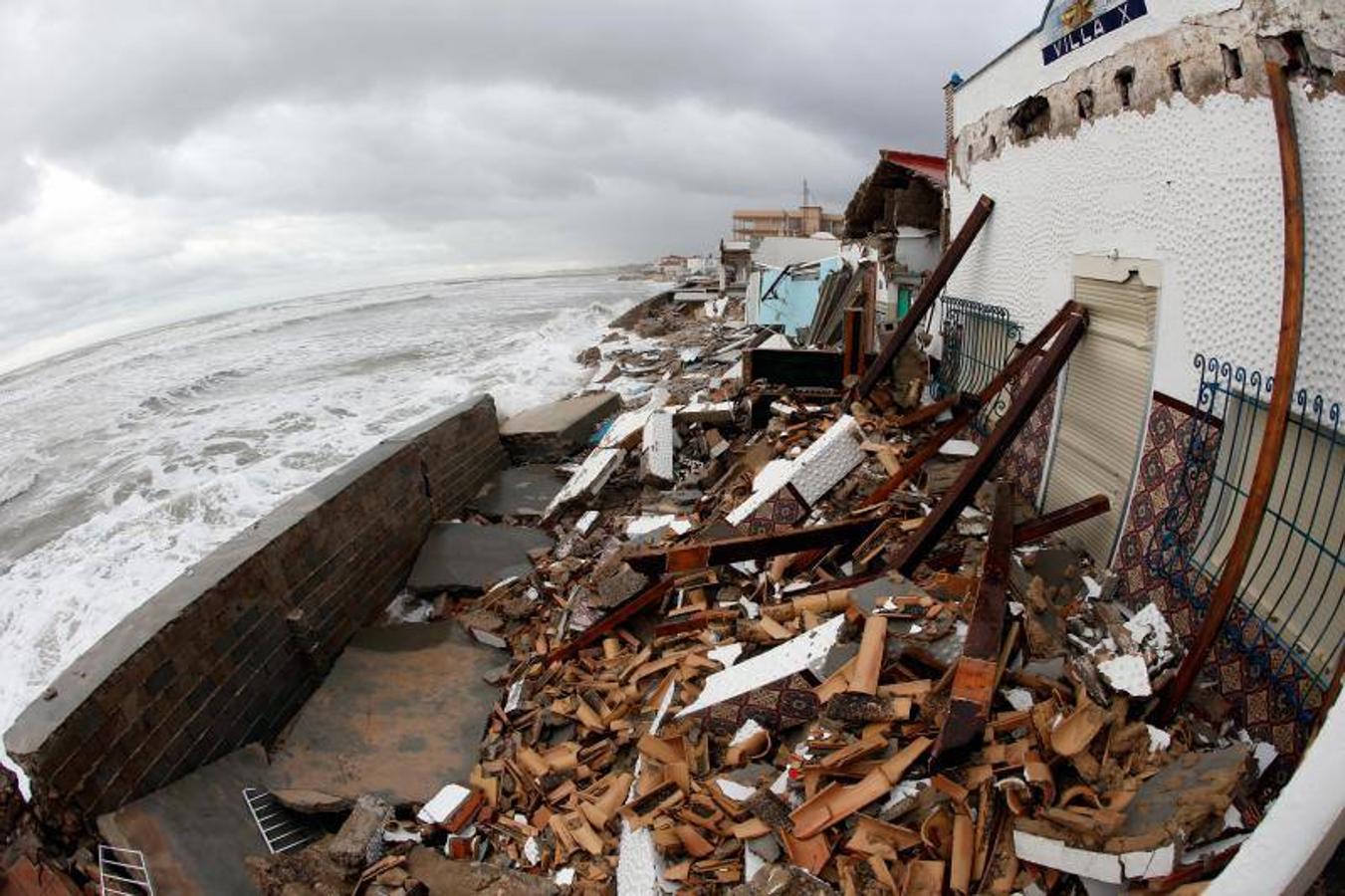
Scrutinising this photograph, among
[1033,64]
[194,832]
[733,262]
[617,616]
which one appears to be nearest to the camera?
[194,832]

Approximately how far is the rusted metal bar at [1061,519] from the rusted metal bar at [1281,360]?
1.74 meters

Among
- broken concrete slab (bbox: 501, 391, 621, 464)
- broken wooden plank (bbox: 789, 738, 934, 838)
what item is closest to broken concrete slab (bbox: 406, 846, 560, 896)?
broken wooden plank (bbox: 789, 738, 934, 838)

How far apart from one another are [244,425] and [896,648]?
17197mm

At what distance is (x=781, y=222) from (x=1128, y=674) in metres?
48.3

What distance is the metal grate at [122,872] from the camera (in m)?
3.65

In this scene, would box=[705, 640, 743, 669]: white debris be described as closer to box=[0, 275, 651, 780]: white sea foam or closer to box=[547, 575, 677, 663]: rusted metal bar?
box=[547, 575, 677, 663]: rusted metal bar

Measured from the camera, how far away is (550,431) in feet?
34.6

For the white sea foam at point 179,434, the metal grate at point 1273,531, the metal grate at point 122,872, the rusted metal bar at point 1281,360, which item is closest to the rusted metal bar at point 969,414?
the metal grate at point 1273,531

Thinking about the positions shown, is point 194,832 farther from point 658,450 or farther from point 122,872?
point 658,450

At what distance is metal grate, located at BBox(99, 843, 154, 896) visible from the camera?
3.65m

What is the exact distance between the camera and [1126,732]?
129 inches

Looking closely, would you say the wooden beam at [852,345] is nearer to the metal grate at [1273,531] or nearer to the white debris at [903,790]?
the metal grate at [1273,531]

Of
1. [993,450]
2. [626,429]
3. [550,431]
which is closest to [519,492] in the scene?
[550,431]

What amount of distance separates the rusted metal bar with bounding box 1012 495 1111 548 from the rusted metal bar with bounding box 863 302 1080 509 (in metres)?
1.09
